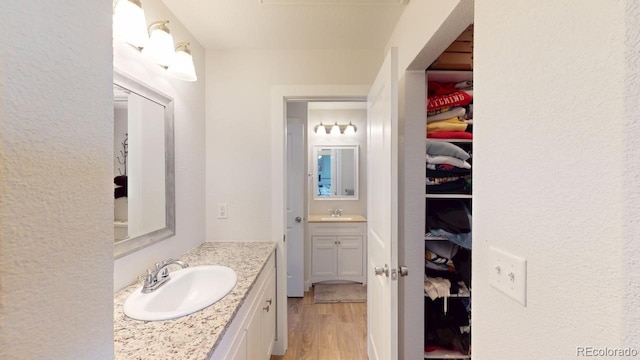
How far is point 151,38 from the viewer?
122cm

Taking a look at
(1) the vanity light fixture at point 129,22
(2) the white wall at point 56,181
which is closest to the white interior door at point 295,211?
(1) the vanity light fixture at point 129,22

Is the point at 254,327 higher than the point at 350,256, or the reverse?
the point at 254,327

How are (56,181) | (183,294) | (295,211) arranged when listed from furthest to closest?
(295,211), (183,294), (56,181)

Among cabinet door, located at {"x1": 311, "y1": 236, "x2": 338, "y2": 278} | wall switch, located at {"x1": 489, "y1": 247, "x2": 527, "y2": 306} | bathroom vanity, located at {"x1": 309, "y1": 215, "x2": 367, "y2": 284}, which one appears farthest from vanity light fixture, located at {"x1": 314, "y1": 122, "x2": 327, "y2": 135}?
wall switch, located at {"x1": 489, "y1": 247, "x2": 527, "y2": 306}

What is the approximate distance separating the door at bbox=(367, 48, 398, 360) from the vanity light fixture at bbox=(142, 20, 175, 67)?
1.11 metres

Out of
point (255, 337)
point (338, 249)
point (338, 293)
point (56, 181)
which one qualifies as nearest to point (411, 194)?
point (255, 337)

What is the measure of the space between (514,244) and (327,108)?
317 cm

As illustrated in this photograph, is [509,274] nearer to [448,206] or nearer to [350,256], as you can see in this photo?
[448,206]

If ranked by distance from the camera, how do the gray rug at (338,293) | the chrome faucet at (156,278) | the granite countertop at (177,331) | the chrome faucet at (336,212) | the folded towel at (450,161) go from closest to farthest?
the granite countertop at (177,331), the chrome faucet at (156,278), the folded towel at (450,161), the gray rug at (338,293), the chrome faucet at (336,212)

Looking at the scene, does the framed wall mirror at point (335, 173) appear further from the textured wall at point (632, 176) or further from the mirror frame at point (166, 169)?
the textured wall at point (632, 176)

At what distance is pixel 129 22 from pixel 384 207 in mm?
1416

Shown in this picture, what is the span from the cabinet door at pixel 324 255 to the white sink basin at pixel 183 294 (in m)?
1.78

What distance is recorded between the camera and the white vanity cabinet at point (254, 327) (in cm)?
99

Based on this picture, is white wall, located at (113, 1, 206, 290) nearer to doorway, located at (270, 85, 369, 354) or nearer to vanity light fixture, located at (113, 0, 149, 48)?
vanity light fixture, located at (113, 0, 149, 48)
